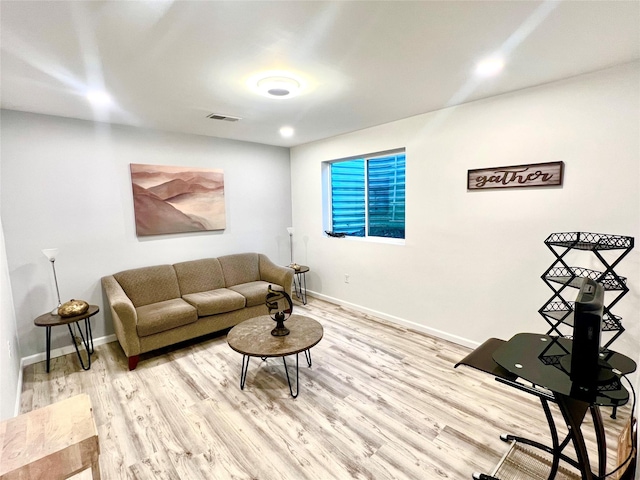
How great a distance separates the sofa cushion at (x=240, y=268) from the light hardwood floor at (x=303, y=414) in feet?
3.80

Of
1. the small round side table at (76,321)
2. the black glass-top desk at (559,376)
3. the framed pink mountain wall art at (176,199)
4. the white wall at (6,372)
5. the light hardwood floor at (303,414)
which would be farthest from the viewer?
the framed pink mountain wall art at (176,199)

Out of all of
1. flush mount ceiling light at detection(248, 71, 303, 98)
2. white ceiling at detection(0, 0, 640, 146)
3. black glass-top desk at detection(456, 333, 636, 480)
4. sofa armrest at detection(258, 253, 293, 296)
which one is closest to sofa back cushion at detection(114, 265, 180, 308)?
sofa armrest at detection(258, 253, 293, 296)

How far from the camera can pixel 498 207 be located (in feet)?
9.40

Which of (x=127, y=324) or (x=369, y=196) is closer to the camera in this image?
(x=127, y=324)

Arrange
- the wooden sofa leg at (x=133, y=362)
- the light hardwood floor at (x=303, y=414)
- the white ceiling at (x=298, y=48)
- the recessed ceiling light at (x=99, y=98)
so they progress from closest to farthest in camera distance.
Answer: the white ceiling at (x=298, y=48) → the light hardwood floor at (x=303, y=414) → the recessed ceiling light at (x=99, y=98) → the wooden sofa leg at (x=133, y=362)

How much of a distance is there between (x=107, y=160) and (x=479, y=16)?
12.0 ft

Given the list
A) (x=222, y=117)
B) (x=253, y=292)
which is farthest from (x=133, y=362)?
(x=222, y=117)

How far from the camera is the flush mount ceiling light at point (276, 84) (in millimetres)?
2258

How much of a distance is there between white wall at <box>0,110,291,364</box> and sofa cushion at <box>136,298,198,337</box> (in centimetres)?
72

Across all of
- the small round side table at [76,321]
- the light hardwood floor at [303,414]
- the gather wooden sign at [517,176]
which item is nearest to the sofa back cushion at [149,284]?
the small round side table at [76,321]

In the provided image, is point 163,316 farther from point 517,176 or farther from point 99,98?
point 517,176

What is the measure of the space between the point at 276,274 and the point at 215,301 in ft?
3.26

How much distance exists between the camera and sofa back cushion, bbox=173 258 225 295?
3826 mm

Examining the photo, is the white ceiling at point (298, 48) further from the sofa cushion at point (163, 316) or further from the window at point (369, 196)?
the sofa cushion at point (163, 316)
